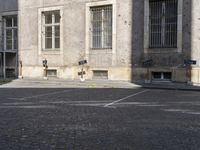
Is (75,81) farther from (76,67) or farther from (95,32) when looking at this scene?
(95,32)

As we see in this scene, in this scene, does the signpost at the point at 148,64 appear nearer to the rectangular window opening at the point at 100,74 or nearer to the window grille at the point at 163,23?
the window grille at the point at 163,23

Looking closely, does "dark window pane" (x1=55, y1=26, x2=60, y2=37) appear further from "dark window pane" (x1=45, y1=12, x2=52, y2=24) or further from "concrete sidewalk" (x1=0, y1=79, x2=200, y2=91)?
"concrete sidewalk" (x1=0, y1=79, x2=200, y2=91)

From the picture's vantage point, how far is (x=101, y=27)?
72.2 feet

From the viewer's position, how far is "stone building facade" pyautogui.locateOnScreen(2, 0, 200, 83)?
18.8 meters

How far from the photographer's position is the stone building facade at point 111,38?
61.7 feet

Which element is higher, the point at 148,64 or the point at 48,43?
the point at 48,43

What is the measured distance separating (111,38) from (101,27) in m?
1.02

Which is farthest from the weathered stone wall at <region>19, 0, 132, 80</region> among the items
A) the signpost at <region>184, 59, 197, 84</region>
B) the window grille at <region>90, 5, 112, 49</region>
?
the signpost at <region>184, 59, 197, 84</region>

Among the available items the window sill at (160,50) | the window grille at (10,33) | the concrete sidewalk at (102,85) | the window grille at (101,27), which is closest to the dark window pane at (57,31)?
the window grille at (101,27)

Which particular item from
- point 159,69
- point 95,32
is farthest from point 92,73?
point 159,69

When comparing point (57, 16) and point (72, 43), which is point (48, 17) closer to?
point (57, 16)

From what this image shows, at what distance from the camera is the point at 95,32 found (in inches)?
875

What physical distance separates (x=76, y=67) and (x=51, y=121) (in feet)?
47.2

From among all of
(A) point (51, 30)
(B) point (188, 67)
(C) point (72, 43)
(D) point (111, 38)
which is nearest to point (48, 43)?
(A) point (51, 30)
